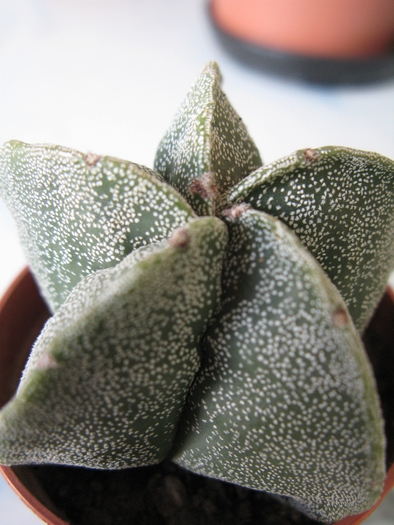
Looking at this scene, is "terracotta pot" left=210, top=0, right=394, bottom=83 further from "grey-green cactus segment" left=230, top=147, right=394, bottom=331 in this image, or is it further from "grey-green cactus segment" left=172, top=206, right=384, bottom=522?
"grey-green cactus segment" left=172, top=206, right=384, bottom=522

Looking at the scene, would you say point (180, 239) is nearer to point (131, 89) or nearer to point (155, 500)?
point (155, 500)

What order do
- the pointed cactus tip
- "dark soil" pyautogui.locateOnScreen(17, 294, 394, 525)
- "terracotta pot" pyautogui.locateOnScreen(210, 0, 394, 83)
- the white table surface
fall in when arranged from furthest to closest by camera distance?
the white table surface → "terracotta pot" pyautogui.locateOnScreen(210, 0, 394, 83) → "dark soil" pyautogui.locateOnScreen(17, 294, 394, 525) → the pointed cactus tip

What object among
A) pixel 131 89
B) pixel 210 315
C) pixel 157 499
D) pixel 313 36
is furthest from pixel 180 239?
pixel 131 89

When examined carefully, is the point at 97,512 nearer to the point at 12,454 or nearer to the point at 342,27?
the point at 12,454

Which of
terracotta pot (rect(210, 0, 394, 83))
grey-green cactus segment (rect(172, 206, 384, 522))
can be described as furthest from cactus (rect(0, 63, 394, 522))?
terracotta pot (rect(210, 0, 394, 83))

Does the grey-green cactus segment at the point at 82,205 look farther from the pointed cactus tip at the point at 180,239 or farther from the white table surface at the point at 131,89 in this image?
the white table surface at the point at 131,89

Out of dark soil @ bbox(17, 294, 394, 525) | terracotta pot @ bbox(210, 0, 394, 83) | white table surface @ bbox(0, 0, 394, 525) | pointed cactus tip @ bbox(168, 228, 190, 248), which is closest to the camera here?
pointed cactus tip @ bbox(168, 228, 190, 248)

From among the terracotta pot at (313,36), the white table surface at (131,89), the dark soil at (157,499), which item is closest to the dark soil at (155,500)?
the dark soil at (157,499)
